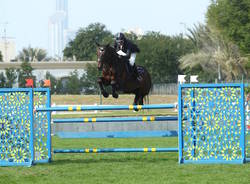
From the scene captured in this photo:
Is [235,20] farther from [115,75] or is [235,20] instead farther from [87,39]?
[87,39]

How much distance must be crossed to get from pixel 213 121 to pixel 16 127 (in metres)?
3.15

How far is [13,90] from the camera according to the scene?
32.3 ft

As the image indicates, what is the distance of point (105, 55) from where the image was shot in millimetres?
10836

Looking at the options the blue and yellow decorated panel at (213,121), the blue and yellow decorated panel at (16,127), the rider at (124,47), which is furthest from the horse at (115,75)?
the blue and yellow decorated panel at (213,121)

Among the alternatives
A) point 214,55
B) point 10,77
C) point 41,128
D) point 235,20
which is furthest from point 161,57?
point 41,128

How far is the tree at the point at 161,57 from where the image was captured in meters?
51.3

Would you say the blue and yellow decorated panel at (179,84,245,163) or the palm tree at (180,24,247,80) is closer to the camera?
the blue and yellow decorated panel at (179,84,245,163)

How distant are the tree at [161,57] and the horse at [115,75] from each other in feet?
125

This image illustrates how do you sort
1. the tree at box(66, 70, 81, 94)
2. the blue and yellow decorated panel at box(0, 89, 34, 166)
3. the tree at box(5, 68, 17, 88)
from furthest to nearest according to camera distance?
the tree at box(66, 70, 81, 94) → the tree at box(5, 68, 17, 88) → the blue and yellow decorated panel at box(0, 89, 34, 166)

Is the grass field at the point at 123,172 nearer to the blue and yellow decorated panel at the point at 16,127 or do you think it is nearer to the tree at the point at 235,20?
the blue and yellow decorated panel at the point at 16,127

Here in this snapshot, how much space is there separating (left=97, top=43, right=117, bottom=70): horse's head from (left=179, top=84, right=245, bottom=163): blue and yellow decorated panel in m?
1.91

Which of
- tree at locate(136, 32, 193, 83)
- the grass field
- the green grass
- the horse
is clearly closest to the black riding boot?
the horse

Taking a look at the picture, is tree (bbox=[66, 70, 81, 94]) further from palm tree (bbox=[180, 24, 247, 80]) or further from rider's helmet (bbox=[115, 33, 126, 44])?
rider's helmet (bbox=[115, 33, 126, 44])

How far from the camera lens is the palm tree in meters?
45.1
